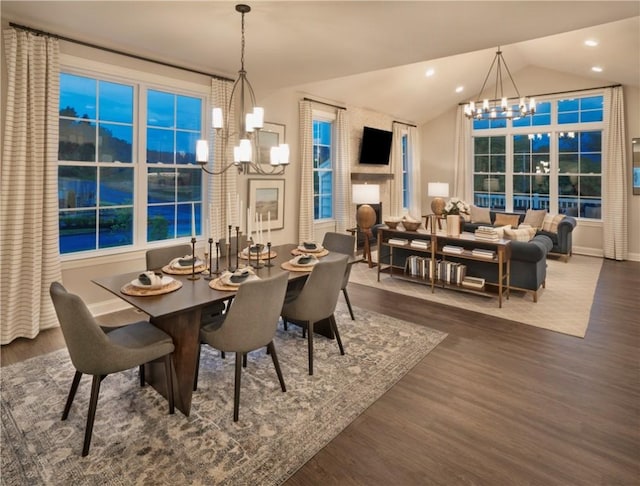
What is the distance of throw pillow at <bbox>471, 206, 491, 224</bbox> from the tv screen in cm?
204

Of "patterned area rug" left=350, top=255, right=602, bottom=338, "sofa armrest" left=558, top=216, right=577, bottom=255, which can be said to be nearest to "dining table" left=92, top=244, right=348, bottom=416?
"patterned area rug" left=350, top=255, right=602, bottom=338

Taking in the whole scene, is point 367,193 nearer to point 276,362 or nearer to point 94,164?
point 94,164

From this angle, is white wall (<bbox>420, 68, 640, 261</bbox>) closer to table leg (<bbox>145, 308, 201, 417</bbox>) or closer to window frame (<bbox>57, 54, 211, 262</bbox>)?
window frame (<bbox>57, 54, 211, 262</bbox>)

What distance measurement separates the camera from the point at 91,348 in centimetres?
206

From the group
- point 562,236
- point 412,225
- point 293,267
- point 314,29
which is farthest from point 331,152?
point 293,267

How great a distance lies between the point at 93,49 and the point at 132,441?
3.60m

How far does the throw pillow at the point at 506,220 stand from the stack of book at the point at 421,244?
2.93 metres

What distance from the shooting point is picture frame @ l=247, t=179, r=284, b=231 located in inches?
219

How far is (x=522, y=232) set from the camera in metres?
4.95

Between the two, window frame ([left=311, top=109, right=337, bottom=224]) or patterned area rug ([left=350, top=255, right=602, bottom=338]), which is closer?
patterned area rug ([left=350, top=255, right=602, bottom=338])

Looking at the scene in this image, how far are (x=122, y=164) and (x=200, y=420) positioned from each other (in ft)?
9.97

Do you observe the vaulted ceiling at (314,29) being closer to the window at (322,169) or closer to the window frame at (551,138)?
the window at (322,169)

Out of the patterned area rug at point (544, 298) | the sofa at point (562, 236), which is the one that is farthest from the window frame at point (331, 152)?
the sofa at point (562, 236)

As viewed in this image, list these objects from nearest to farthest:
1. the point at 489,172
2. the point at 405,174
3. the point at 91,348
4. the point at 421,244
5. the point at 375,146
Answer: the point at 91,348, the point at 421,244, the point at 375,146, the point at 489,172, the point at 405,174
